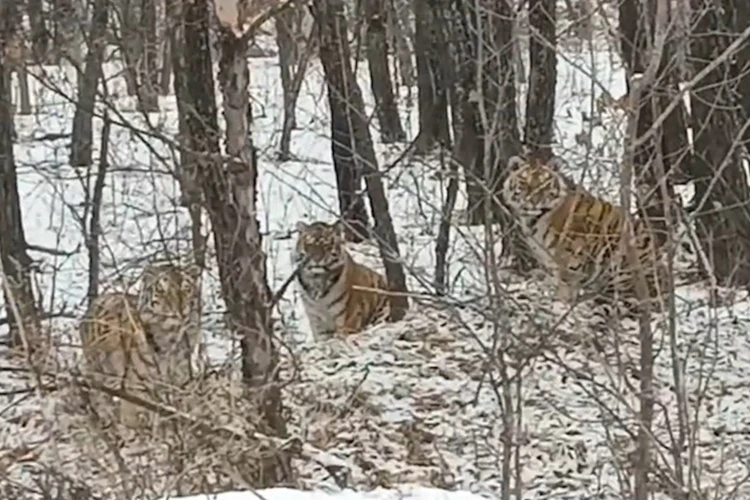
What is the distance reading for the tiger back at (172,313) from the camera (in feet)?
22.5

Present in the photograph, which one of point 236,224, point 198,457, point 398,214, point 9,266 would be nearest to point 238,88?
point 236,224

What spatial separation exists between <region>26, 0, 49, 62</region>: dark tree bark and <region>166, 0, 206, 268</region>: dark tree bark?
1.21m

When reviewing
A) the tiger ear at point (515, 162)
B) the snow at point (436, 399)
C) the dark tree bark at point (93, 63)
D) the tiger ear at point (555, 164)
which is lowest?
the snow at point (436, 399)

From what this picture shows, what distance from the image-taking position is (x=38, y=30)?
10930 mm

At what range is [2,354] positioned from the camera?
343 inches

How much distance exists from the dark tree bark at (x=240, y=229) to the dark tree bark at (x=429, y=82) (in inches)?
184

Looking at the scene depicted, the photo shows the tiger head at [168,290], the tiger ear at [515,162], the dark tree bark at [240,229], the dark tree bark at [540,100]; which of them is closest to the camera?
the dark tree bark at [240,229]

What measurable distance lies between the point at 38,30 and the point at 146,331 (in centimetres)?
453

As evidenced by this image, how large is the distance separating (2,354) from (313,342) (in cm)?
195

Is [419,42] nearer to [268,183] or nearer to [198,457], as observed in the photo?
[268,183]

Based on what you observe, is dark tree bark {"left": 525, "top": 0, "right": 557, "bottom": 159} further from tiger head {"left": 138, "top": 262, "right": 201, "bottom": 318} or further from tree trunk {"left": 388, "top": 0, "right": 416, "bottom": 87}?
tree trunk {"left": 388, "top": 0, "right": 416, "bottom": 87}

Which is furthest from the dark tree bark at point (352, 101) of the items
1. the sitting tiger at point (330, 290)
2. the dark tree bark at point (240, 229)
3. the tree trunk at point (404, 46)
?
the tree trunk at point (404, 46)

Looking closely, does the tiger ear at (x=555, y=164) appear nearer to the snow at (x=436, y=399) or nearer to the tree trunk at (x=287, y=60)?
the snow at (x=436, y=399)

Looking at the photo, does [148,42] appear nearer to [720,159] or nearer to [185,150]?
[720,159]
